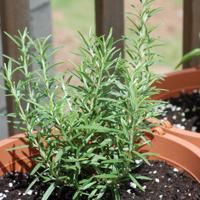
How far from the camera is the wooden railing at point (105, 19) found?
167cm

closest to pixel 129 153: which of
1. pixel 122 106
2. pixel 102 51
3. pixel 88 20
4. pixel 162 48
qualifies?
pixel 122 106

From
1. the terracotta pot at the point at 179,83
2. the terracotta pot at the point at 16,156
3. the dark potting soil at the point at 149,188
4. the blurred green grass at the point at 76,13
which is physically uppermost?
the blurred green grass at the point at 76,13

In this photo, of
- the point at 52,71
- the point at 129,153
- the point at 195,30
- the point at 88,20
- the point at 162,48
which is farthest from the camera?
the point at 88,20

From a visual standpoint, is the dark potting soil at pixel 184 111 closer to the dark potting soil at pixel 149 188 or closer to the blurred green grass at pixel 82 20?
the dark potting soil at pixel 149 188

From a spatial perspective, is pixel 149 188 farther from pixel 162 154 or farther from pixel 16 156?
pixel 16 156

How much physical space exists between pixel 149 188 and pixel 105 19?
638 millimetres

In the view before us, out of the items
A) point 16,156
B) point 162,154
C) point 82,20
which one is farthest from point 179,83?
point 82,20

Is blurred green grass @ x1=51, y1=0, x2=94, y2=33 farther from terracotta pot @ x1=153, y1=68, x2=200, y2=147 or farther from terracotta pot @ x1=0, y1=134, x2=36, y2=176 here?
terracotta pot @ x1=0, y1=134, x2=36, y2=176

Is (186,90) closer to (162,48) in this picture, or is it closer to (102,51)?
(102,51)

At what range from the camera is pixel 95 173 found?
53.2 inches

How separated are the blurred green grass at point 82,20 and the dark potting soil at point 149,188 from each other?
91.5 inches

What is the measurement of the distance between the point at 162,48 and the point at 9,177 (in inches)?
99.4

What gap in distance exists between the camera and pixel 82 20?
4.25 metres

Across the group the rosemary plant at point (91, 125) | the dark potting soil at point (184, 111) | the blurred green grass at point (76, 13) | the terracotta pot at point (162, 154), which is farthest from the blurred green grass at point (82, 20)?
the rosemary plant at point (91, 125)
